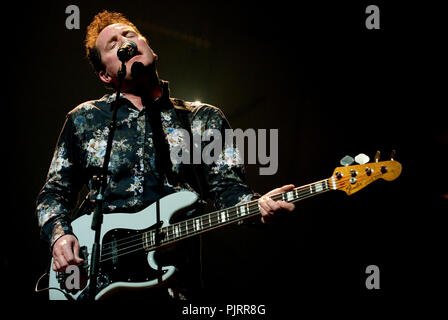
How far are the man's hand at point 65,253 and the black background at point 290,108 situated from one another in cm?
144

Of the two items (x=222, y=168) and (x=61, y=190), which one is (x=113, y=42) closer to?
(x=61, y=190)

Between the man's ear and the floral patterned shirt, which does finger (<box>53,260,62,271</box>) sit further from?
the man's ear

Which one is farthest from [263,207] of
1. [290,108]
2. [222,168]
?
[290,108]

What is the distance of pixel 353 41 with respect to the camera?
2889mm

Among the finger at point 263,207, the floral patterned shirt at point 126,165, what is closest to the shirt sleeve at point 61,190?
the floral patterned shirt at point 126,165

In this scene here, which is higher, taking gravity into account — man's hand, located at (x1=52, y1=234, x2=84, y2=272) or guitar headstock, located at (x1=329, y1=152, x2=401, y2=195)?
guitar headstock, located at (x1=329, y1=152, x2=401, y2=195)

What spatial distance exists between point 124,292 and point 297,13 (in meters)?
2.60

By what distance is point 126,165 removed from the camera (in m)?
1.83

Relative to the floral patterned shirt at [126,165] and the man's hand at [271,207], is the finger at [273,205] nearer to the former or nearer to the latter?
the man's hand at [271,207]

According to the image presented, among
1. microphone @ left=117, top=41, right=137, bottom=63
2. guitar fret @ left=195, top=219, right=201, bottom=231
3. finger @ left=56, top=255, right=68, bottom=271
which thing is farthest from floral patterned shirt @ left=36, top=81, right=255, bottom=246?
microphone @ left=117, top=41, right=137, bottom=63

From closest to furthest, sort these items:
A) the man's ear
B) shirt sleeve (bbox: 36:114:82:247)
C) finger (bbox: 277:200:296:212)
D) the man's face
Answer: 1. finger (bbox: 277:200:296:212)
2. shirt sleeve (bbox: 36:114:82:247)
3. the man's face
4. the man's ear

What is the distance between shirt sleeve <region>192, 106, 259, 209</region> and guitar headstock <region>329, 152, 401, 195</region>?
39 centimetres

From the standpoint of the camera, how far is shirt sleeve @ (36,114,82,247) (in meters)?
1.71
